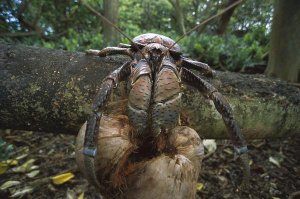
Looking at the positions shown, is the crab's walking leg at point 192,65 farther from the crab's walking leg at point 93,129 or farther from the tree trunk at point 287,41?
the tree trunk at point 287,41

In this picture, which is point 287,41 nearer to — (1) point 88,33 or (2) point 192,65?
(2) point 192,65

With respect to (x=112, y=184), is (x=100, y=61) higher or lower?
higher

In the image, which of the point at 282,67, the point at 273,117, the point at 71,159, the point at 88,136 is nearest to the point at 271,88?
the point at 273,117

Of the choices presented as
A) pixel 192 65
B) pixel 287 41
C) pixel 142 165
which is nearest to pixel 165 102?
pixel 142 165

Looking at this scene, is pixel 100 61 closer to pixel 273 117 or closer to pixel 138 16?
pixel 273 117

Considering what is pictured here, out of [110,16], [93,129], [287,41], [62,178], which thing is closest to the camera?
[93,129]

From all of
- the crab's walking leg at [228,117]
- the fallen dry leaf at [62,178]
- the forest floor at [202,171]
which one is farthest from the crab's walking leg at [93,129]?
the fallen dry leaf at [62,178]
